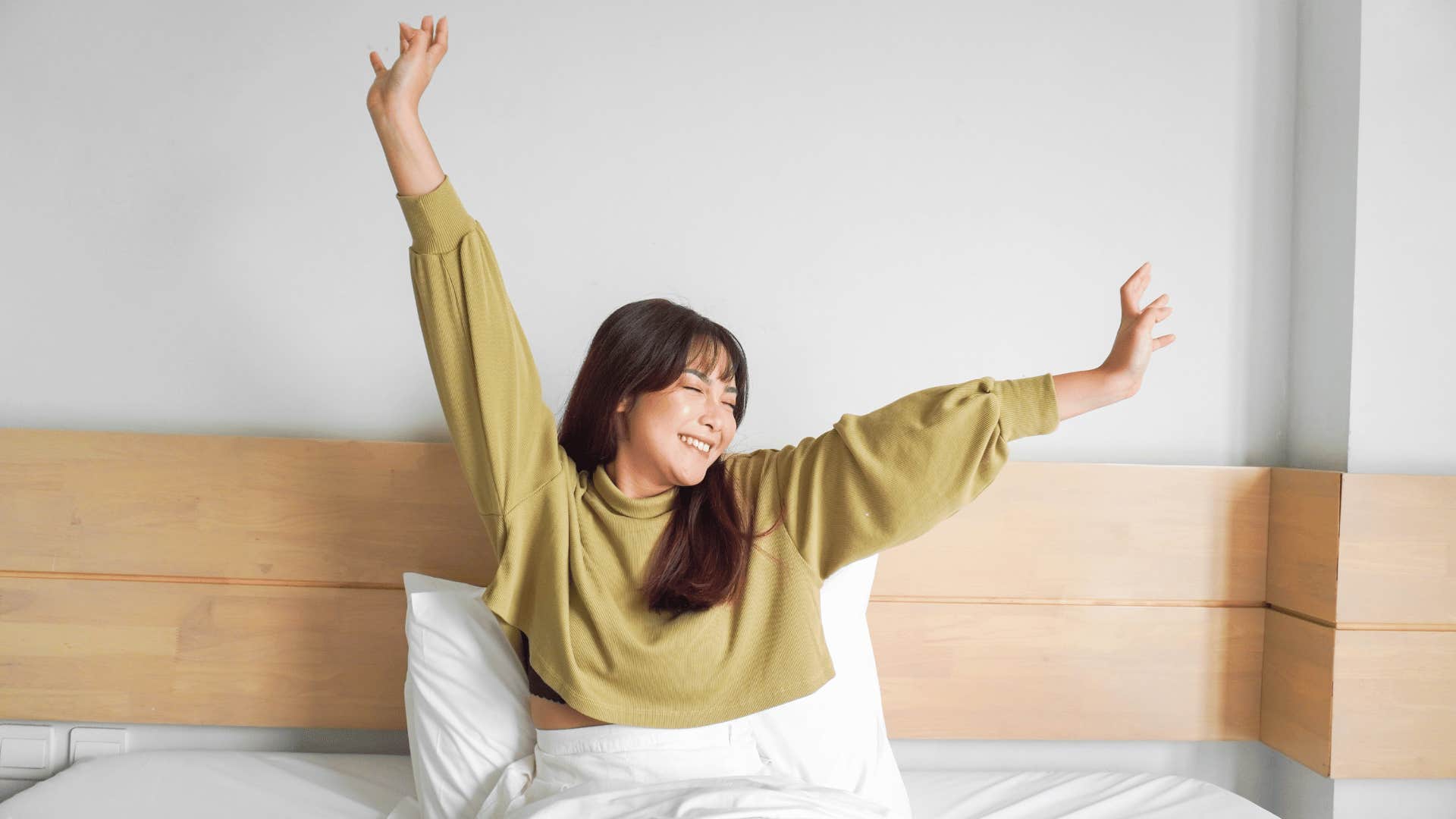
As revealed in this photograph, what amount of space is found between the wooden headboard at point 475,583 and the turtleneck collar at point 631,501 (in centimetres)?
38

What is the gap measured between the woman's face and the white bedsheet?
0.44m

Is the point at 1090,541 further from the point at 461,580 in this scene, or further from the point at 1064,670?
the point at 461,580

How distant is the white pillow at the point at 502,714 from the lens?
1439mm

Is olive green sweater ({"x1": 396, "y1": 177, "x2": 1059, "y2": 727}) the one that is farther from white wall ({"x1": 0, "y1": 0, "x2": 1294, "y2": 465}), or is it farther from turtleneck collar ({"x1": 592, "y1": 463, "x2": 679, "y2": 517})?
white wall ({"x1": 0, "y1": 0, "x2": 1294, "y2": 465})

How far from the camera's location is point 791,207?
1.84m

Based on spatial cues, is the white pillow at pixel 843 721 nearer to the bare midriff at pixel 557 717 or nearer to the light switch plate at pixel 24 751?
the bare midriff at pixel 557 717

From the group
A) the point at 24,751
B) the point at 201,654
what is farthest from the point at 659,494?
the point at 24,751

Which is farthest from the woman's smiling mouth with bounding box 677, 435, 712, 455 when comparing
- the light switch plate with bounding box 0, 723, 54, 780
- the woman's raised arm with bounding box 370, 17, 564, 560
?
the light switch plate with bounding box 0, 723, 54, 780

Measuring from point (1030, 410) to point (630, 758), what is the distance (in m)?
0.76

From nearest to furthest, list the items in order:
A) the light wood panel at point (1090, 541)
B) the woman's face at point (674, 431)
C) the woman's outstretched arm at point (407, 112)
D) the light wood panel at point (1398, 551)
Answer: the woman's outstretched arm at point (407, 112) < the woman's face at point (674, 431) < the light wood panel at point (1398, 551) < the light wood panel at point (1090, 541)

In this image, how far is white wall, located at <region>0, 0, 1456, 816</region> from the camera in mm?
1767

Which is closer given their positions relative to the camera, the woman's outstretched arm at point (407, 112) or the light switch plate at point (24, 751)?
the woman's outstretched arm at point (407, 112)

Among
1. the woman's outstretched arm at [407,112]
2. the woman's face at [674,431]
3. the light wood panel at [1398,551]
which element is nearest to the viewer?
the woman's outstretched arm at [407,112]

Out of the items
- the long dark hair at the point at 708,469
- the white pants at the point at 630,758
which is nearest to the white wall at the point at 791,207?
the long dark hair at the point at 708,469
